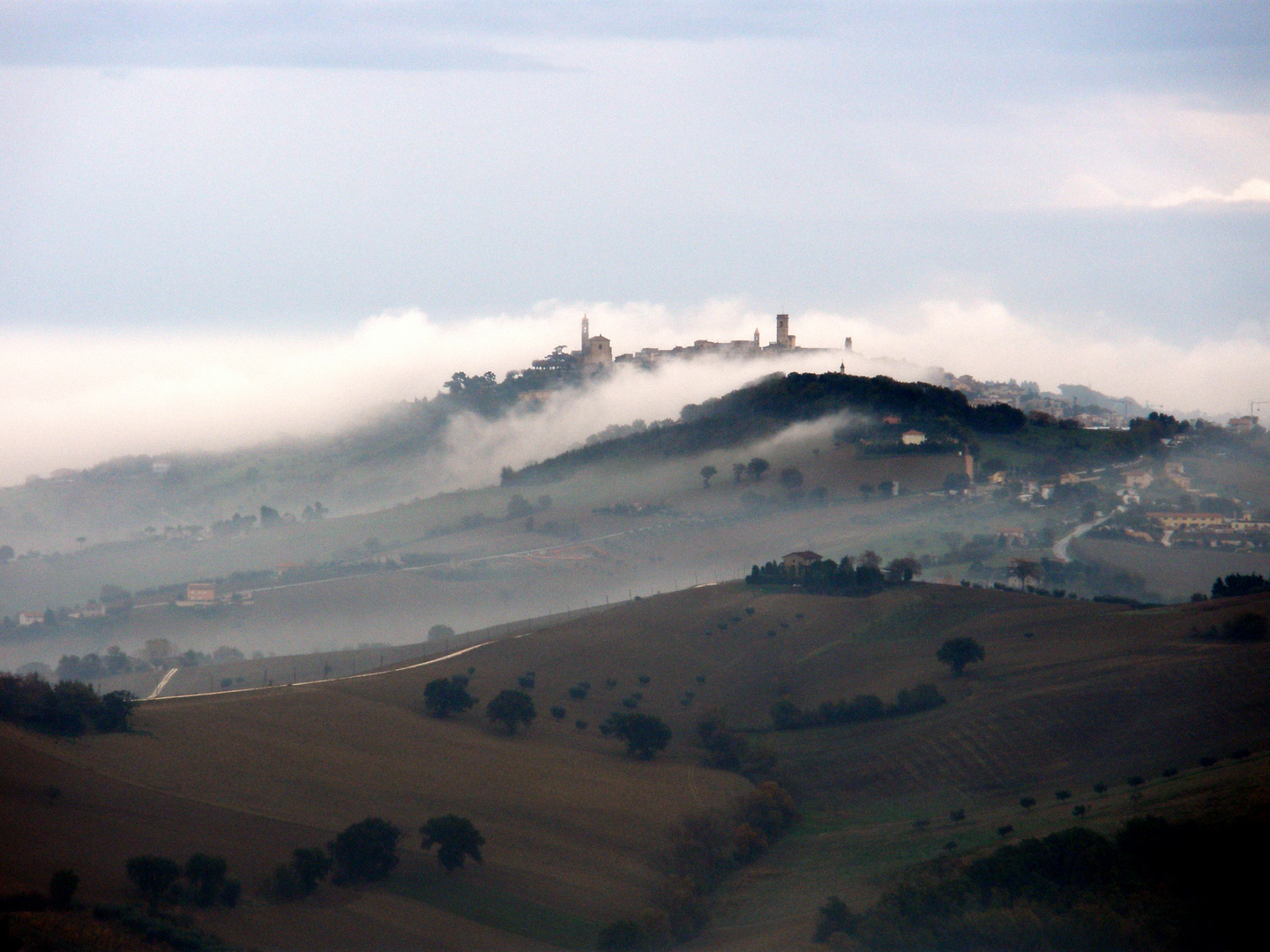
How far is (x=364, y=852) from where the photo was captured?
3931 cm

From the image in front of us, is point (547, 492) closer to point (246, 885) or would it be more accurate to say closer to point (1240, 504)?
point (1240, 504)

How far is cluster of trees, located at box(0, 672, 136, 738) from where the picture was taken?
47.6 metres

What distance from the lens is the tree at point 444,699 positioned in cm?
5681

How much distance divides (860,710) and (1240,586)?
25.4m

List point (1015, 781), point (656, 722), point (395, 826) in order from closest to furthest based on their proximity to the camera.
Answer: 1. point (395, 826)
2. point (1015, 781)
3. point (656, 722)

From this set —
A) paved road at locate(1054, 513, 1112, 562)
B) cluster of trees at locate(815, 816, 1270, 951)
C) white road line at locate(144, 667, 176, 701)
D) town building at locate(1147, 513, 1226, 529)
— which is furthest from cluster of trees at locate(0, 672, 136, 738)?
town building at locate(1147, 513, 1226, 529)

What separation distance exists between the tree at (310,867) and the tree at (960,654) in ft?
104

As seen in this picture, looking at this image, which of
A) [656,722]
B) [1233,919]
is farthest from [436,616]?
[1233,919]

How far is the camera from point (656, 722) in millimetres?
55375

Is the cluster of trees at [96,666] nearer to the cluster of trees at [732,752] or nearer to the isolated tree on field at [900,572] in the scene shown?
the cluster of trees at [732,752]

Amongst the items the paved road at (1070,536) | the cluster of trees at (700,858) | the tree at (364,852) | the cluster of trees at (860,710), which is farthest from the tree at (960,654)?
the paved road at (1070,536)

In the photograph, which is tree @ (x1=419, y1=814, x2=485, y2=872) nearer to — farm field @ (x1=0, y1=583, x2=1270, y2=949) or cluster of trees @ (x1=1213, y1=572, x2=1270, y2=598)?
farm field @ (x1=0, y1=583, x2=1270, y2=949)

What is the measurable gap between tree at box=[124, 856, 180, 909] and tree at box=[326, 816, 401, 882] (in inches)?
198

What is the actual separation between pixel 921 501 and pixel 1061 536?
1408 cm
